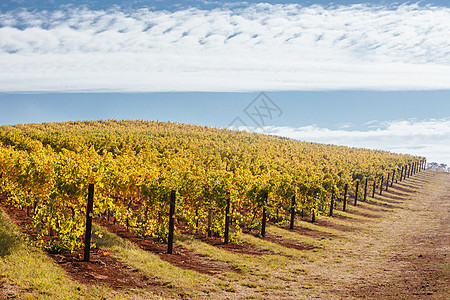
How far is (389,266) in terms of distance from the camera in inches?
765

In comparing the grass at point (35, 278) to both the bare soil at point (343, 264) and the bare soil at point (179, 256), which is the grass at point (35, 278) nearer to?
the bare soil at point (343, 264)

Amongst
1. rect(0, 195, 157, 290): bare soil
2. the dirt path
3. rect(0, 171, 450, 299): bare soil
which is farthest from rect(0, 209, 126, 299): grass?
the dirt path

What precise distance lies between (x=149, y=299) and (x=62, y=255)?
622 centimetres

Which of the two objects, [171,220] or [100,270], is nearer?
[100,270]

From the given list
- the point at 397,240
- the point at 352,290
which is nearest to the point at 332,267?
the point at 352,290

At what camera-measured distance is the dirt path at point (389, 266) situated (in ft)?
45.0

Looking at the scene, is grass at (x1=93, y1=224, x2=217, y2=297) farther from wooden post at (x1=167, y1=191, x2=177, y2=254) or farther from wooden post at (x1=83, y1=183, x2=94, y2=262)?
wooden post at (x1=83, y1=183, x2=94, y2=262)

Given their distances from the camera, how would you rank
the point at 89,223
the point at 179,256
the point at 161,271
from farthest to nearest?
the point at 179,256, the point at 89,223, the point at 161,271

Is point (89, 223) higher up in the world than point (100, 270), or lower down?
higher up

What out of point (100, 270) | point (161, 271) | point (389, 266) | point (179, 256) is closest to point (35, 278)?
point (100, 270)

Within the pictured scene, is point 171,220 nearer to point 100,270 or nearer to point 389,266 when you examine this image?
point 100,270

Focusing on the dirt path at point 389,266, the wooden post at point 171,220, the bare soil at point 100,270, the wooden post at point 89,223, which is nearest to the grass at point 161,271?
the bare soil at point 100,270

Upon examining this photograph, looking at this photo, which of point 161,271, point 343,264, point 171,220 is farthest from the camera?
point 343,264

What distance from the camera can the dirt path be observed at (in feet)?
45.0
